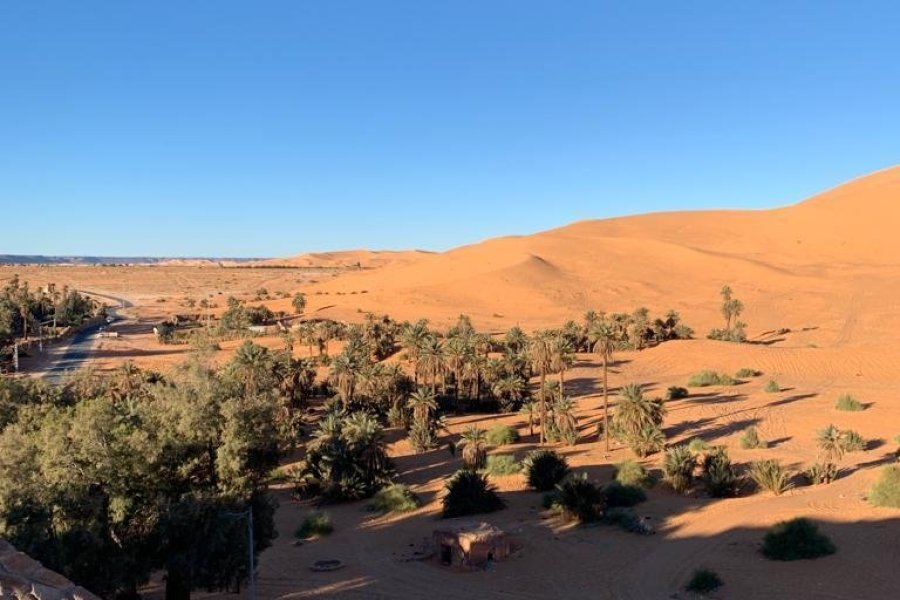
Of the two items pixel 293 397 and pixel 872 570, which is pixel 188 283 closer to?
pixel 293 397

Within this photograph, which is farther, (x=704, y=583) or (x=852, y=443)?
(x=852, y=443)

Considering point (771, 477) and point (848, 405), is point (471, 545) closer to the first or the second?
point (771, 477)

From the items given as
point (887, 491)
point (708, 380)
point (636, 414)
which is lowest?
point (708, 380)

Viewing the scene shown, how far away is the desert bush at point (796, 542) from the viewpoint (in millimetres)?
15188

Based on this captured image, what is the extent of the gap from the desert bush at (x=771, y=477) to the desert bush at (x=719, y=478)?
2.12 ft

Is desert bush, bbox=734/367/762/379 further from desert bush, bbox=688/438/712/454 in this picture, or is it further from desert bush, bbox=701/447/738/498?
desert bush, bbox=701/447/738/498

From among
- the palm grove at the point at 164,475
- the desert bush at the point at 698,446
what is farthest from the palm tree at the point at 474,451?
the desert bush at the point at 698,446

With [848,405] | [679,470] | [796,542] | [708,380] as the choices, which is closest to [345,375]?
[679,470]

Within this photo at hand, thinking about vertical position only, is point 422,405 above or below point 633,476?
above

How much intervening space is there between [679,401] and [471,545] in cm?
2159

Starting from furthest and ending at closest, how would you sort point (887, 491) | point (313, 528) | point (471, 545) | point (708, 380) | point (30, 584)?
point (708, 380), point (313, 528), point (887, 491), point (471, 545), point (30, 584)

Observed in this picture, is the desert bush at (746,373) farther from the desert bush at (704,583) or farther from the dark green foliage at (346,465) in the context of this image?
the desert bush at (704,583)

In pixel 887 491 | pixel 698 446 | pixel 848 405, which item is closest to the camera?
pixel 887 491

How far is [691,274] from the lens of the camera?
87938mm
